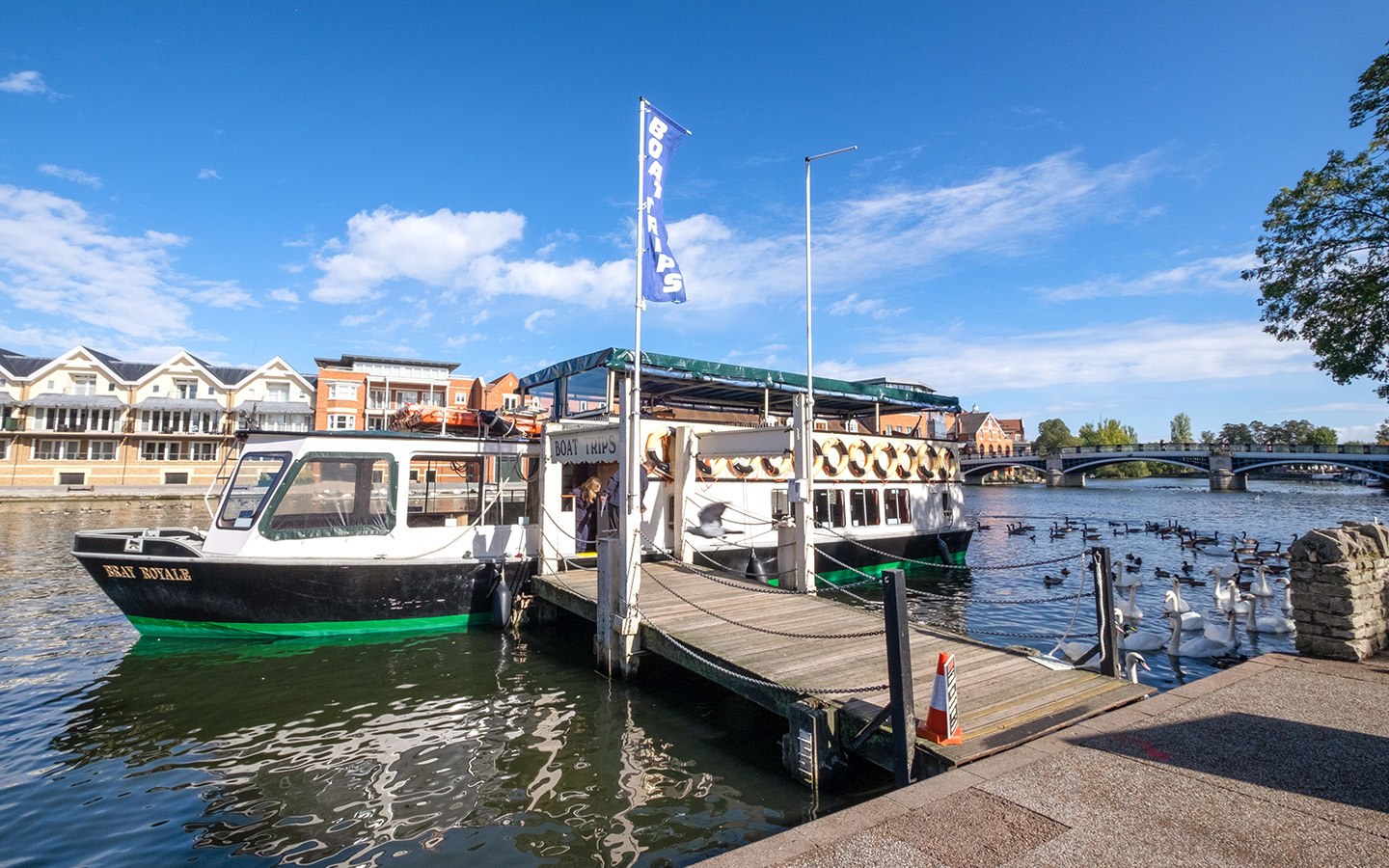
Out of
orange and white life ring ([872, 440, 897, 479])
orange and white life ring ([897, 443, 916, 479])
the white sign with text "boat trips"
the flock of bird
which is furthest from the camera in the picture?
orange and white life ring ([897, 443, 916, 479])

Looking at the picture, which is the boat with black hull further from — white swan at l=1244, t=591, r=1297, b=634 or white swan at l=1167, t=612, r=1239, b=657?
white swan at l=1244, t=591, r=1297, b=634

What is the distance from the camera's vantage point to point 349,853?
215 inches

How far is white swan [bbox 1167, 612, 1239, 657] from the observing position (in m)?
11.7

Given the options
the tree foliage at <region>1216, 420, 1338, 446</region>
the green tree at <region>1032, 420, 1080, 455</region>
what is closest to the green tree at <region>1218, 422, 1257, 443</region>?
the tree foliage at <region>1216, 420, 1338, 446</region>

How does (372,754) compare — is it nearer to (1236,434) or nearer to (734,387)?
(734,387)

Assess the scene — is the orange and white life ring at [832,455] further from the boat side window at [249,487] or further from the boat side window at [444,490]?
the boat side window at [249,487]

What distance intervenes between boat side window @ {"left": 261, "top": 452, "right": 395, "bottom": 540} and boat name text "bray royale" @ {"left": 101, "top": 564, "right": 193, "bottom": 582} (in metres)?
1.44

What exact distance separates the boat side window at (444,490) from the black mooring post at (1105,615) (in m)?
11.0

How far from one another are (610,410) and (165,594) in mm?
8898

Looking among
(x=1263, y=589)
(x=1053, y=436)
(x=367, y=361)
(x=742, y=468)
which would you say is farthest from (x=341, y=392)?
(x=1053, y=436)

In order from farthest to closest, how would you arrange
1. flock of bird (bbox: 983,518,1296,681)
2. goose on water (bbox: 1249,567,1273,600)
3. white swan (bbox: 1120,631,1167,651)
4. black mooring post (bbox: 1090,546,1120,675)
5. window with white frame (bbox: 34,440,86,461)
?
window with white frame (bbox: 34,440,86,461) < goose on water (bbox: 1249,567,1273,600) < white swan (bbox: 1120,631,1167,651) < flock of bird (bbox: 983,518,1296,681) < black mooring post (bbox: 1090,546,1120,675)

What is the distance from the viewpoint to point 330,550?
11961mm

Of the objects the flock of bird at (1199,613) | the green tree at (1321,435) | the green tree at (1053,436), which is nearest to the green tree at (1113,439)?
the green tree at (1053,436)

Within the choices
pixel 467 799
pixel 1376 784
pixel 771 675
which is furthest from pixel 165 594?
pixel 1376 784
